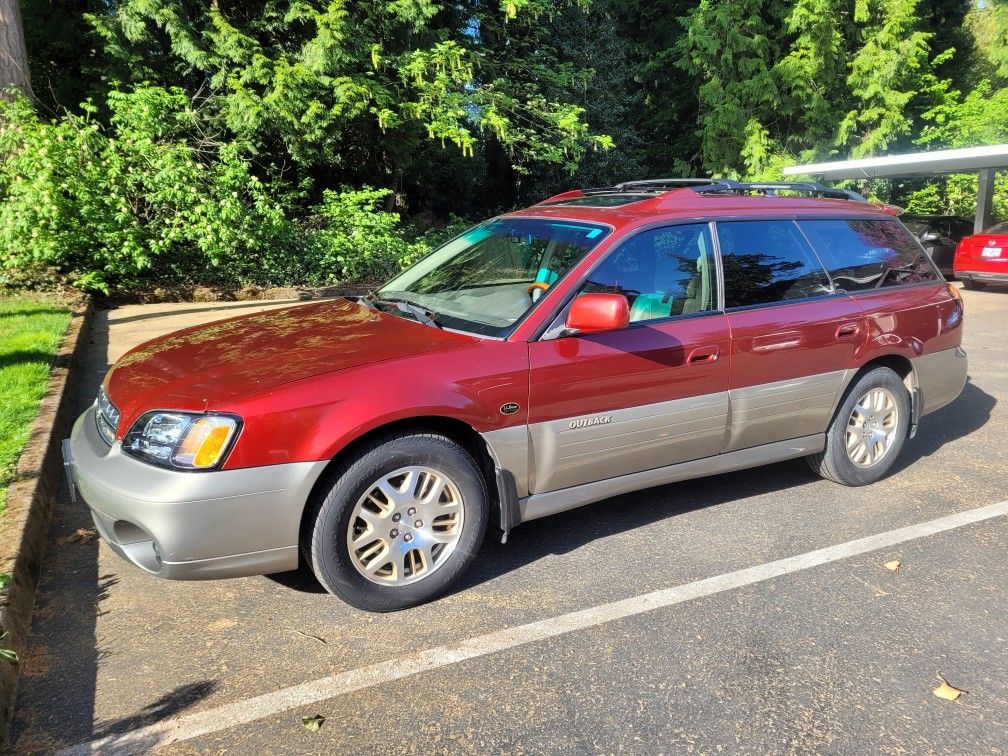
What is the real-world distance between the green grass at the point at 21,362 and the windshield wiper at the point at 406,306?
2059 millimetres

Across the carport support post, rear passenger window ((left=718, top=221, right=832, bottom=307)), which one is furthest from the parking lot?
the carport support post

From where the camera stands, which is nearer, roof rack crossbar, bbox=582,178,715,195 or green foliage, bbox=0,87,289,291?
roof rack crossbar, bbox=582,178,715,195

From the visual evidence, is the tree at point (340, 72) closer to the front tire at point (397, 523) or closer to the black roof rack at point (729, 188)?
the black roof rack at point (729, 188)

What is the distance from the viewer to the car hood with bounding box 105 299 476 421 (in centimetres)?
302

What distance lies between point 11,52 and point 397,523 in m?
11.2

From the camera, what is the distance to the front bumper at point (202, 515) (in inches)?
110

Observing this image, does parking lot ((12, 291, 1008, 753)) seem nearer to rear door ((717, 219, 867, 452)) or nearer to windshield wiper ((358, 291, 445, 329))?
rear door ((717, 219, 867, 452))

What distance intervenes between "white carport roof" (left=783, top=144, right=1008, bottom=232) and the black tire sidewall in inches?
411

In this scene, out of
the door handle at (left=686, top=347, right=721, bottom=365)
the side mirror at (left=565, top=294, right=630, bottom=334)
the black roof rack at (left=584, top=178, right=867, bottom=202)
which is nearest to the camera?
the side mirror at (left=565, top=294, right=630, bottom=334)

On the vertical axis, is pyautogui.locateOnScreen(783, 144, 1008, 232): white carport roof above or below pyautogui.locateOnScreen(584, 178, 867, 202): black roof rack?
above

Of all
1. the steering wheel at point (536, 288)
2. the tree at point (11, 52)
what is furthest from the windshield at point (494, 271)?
the tree at point (11, 52)

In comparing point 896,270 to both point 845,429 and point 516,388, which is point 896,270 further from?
point 516,388

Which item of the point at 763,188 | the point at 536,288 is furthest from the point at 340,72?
the point at 536,288

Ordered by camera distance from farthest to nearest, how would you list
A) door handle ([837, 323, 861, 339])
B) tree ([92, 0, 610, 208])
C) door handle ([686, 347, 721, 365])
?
tree ([92, 0, 610, 208]) → door handle ([837, 323, 861, 339]) → door handle ([686, 347, 721, 365])
